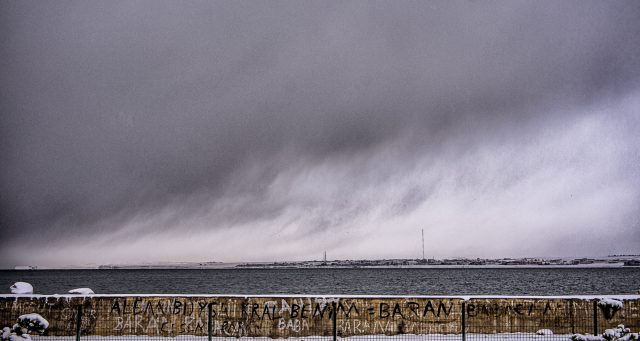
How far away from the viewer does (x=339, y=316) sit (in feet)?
70.5

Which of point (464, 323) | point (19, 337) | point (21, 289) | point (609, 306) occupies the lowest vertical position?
point (19, 337)

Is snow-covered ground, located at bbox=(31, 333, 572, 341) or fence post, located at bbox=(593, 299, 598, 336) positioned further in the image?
snow-covered ground, located at bbox=(31, 333, 572, 341)

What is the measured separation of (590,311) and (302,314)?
10.7 meters

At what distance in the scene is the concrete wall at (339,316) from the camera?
21344 millimetres

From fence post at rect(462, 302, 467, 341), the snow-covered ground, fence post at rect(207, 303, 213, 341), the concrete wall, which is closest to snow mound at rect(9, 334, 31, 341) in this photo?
the snow-covered ground

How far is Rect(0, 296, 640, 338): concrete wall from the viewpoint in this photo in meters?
21.3

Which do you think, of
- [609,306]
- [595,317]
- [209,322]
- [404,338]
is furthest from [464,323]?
[209,322]

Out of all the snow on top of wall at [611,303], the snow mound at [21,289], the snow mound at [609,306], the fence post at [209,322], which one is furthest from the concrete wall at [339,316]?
the snow mound at [21,289]

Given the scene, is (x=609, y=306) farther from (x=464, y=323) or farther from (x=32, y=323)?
(x=32, y=323)

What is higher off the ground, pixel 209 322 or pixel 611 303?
pixel 611 303

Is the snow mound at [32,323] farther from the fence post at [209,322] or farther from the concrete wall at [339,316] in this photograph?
the fence post at [209,322]

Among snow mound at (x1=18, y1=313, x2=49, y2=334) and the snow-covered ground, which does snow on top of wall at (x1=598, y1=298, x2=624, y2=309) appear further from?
snow mound at (x1=18, y1=313, x2=49, y2=334)

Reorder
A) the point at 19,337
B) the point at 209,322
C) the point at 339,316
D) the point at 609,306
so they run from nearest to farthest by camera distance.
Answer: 1. the point at 19,337
2. the point at 209,322
3. the point at 609,306
4. the point at 339,316

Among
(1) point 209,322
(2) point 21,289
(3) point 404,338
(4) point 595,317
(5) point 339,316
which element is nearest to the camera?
(1) point 209,322
